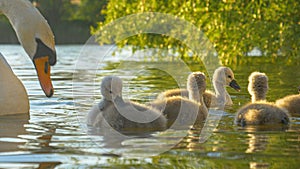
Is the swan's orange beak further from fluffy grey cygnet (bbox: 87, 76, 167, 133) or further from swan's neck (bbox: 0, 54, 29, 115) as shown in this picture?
swan's neck (bbox: 0, 54, 29, 115)

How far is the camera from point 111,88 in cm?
821

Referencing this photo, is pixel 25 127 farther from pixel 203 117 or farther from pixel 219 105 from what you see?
pixel 219 105

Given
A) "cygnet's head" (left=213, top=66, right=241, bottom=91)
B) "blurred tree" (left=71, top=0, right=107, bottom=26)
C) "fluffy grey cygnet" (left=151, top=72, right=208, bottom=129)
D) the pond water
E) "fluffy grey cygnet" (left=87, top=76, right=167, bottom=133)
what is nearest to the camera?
the pond water

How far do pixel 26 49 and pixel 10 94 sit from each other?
0.96 m

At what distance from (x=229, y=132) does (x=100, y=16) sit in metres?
57.0

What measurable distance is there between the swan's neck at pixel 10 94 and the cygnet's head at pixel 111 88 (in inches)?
60.0

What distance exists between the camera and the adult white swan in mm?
8234

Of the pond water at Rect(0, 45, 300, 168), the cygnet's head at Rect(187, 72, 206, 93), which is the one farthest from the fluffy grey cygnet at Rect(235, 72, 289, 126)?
the cygnet's head at Rect(187, 72, 206, 93)

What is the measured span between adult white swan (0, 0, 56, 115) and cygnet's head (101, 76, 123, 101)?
63cm

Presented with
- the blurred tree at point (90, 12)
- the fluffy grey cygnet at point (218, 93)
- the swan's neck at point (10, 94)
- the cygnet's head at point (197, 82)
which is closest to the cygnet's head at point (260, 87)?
the cygnet's head at point (197, 82)

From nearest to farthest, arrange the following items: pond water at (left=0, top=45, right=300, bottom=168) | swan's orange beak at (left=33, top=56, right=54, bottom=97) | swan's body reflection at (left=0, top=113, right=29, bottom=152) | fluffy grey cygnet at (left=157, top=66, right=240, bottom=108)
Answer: pond water at (left=0, top=45, right=300, bottom=168), swan's body reflection at (left=0, top=113, right=29, bottom=152), swan's orange beak at (left=33, top=56, right=54, bottom=97), fluffy grey cygnet at (left=157, top=66, right=240, bottom=108)

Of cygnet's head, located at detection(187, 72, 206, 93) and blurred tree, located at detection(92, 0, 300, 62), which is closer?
cygnet's head, located at detection(187, 72, 206, 93)

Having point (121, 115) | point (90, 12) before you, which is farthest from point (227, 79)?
point (90, 12)

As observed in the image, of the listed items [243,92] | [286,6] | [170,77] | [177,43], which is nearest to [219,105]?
[243,92]
